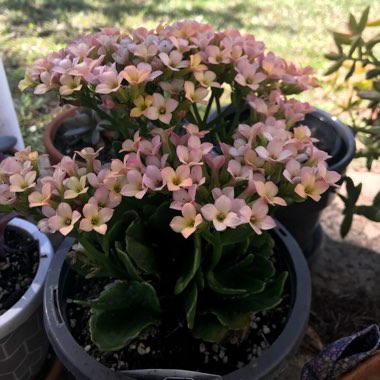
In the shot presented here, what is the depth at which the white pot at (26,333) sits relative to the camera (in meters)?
1.09

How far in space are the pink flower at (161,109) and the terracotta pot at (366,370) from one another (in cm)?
54

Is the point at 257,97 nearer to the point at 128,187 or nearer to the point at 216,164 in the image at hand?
the point at 216,164

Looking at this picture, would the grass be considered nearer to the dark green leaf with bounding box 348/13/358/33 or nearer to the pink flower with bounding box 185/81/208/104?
the dark green leaf with bounding box 348/13/358/33

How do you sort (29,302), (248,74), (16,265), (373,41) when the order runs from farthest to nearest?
(373,41)
(16,265)
(29,302)
(248,74)

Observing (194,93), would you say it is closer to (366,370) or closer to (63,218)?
(63,218)

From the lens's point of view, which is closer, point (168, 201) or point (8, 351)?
point (168, 201)

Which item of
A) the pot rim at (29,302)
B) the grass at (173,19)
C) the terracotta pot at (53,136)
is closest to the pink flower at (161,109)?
the pot rim at (29,302)

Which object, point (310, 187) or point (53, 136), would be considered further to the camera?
point (53, 136)

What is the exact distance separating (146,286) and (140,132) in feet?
0.97

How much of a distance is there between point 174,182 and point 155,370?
1.15 ft

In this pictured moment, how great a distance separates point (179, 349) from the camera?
1.02 meters

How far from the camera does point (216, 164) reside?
82 cm

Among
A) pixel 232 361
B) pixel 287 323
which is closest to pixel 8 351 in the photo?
pixel 232 361

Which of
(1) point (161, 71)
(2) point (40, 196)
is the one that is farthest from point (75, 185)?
(1) point (161, 71)
